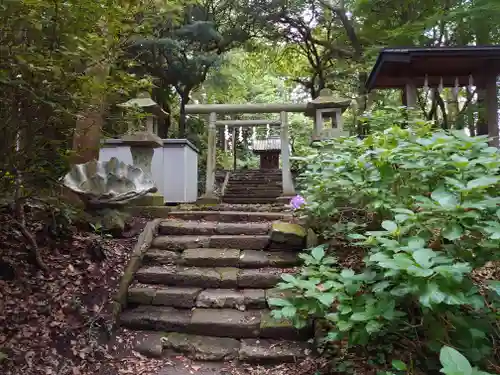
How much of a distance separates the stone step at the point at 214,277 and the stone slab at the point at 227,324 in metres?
0.37

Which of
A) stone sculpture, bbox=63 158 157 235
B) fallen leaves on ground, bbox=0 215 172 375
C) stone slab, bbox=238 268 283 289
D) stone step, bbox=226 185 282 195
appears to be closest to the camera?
fallen leaves on ground, bbox=0 215 172 375

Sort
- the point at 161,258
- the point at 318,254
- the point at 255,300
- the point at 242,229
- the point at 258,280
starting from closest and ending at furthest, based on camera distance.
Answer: the point at 318,254 → the point at 255,300 → the point at 258,280 → the point at 161,258 → the point at 242,229

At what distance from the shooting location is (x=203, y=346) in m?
2.67

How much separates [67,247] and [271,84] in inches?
669

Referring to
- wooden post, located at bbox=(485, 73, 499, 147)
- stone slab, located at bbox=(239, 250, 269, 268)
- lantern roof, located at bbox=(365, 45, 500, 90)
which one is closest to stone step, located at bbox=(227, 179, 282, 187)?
lantern roof, located at bbox=(365, 45, 500, 90)

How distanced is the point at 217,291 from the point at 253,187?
28.0 ft

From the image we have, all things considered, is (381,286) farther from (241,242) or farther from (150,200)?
(150,200)

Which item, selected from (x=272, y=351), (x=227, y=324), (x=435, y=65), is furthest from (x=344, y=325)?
(x=435, y=65)

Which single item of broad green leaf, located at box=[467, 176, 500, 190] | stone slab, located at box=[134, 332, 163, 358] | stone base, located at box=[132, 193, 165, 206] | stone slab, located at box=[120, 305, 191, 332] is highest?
broad green leaf, located at box=[467, 176, 500, 190]

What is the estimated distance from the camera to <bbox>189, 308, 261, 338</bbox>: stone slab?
2764mm

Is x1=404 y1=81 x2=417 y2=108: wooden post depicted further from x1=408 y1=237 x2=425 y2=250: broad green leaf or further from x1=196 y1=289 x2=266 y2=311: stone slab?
x1=408 y1=237 x2=425 y2=250: broad green leaf

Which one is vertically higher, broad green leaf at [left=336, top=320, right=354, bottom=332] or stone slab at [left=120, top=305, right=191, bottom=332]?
broad green leaf at [left=336, top=320, right=354, bottom=332]

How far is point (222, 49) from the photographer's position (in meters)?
10.5

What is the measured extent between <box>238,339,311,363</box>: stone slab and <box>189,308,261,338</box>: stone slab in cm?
9
